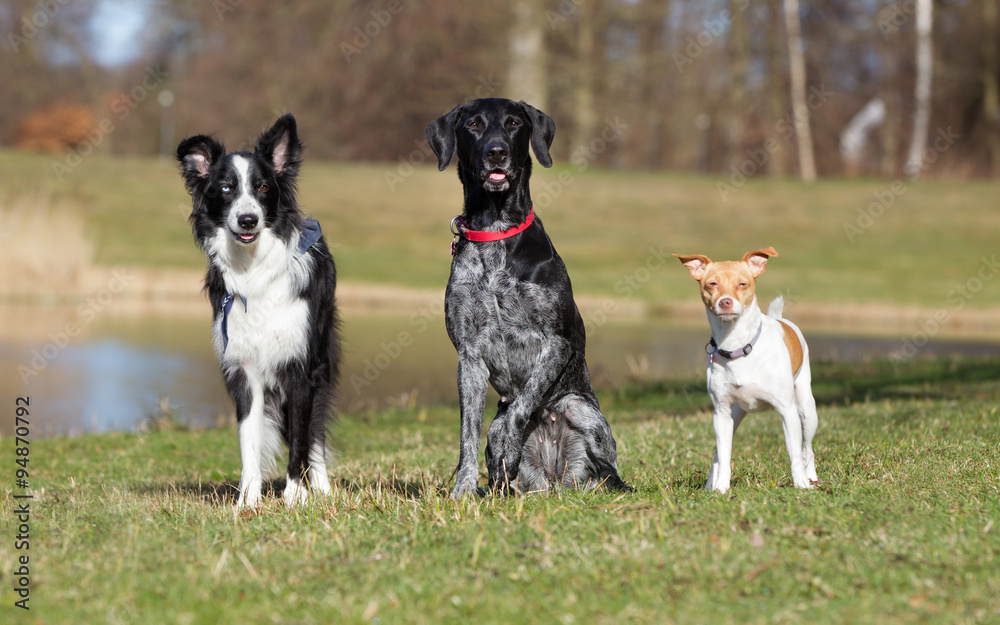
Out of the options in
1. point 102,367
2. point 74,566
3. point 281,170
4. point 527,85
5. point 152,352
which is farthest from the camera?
A: point 527,85

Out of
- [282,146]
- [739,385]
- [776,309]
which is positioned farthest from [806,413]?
[282,146]

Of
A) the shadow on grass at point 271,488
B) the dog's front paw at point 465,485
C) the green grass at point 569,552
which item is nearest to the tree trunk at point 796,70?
the green grass at point 569,552

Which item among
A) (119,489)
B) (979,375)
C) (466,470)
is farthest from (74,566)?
(979,375)

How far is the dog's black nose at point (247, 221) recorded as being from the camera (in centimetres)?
577

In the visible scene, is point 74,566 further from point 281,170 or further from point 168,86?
point 168,86

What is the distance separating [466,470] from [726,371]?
56.3 inches

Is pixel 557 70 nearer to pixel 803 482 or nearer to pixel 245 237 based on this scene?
pixel 245 237

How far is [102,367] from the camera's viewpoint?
1388 centimetres

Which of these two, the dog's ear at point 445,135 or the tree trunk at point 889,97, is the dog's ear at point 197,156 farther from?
the tree trunk at point 889,97

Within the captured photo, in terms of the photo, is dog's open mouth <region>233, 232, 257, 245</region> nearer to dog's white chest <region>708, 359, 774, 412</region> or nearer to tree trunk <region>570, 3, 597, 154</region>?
dog's white chest <region>708, 359, 774, 412</region>

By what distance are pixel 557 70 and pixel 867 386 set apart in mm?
23532

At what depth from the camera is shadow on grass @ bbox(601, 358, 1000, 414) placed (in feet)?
33.9

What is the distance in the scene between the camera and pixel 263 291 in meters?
5.97

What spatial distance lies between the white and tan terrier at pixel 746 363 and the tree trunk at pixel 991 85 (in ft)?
113
